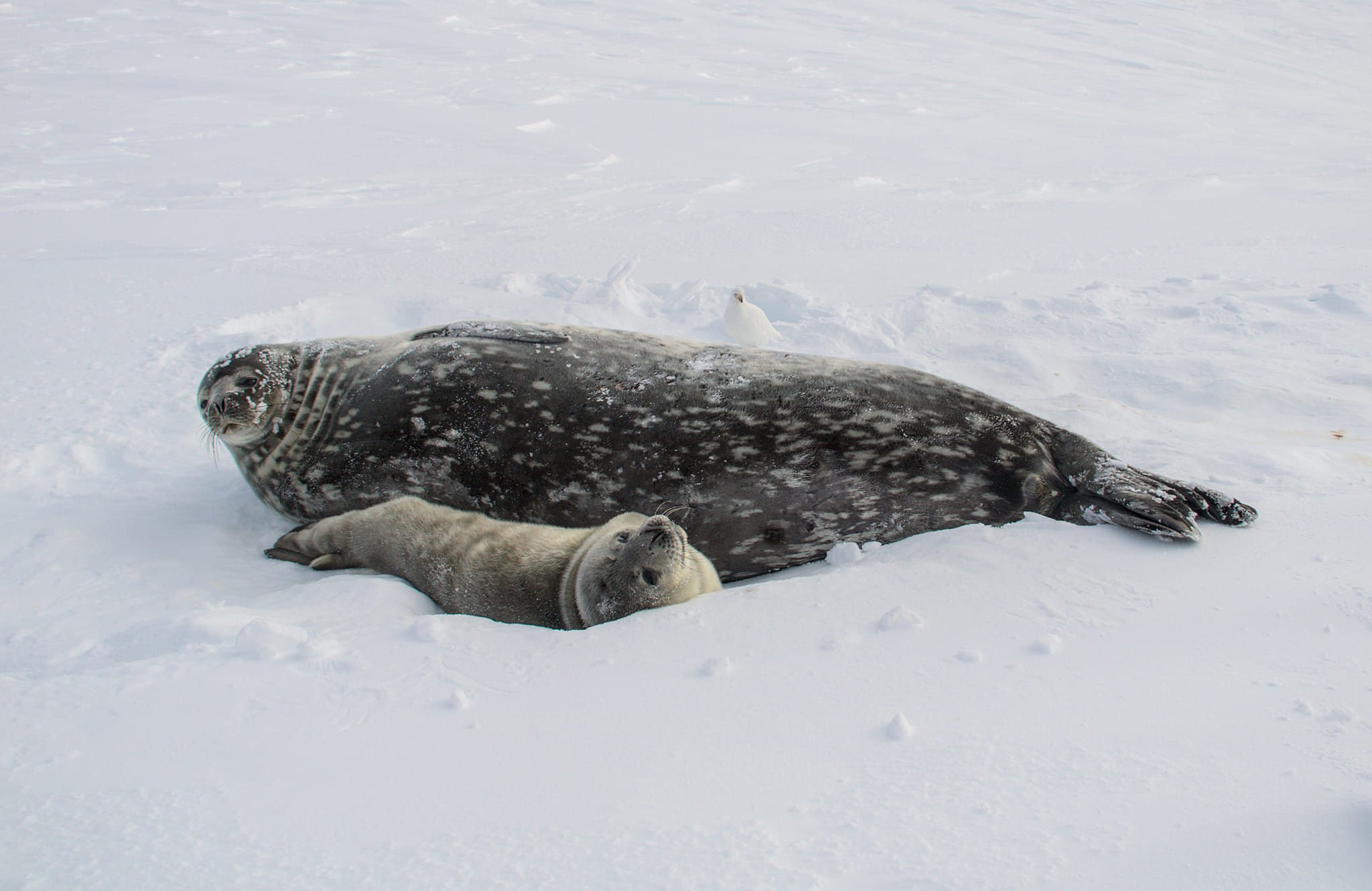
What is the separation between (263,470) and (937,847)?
8.39 ft

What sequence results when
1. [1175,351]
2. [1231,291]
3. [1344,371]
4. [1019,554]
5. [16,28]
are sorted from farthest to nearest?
1. [16,28]
2. [1231,291]
3. [1175,351]
4. [1344,371]
5. [1019,554]

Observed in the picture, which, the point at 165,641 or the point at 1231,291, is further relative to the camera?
the point at 1231,291

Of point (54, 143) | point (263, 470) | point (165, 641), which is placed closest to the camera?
point (165, 641)

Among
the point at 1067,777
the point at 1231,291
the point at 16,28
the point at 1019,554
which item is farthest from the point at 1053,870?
the point at 16,28

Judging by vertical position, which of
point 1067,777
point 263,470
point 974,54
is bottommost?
point 263,470

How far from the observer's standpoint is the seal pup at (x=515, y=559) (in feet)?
7.18

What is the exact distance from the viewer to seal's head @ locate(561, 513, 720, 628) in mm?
2162

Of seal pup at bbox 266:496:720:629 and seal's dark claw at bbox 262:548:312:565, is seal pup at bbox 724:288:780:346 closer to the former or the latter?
seal pup at bbox 266:496:720:629

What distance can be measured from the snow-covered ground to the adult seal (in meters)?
0.18

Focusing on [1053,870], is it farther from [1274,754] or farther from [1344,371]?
[1344,371]

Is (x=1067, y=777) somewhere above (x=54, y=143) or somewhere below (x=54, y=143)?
above

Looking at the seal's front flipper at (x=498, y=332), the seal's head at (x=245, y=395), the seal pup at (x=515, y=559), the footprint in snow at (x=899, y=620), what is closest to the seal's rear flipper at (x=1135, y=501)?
the footprint in snow at (x=899, y=620)

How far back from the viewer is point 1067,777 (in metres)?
1.31

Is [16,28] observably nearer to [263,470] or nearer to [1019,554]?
[263,470]
